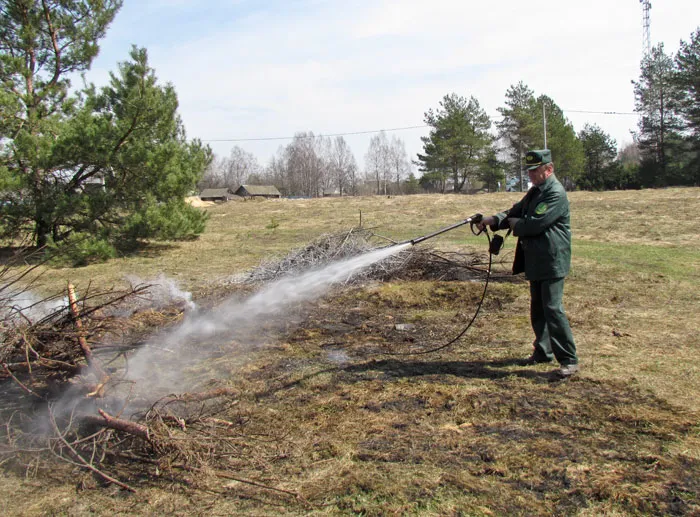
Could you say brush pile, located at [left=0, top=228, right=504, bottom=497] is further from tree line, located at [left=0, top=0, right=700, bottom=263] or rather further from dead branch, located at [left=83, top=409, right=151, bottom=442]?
tree line, located at [left=0, top=0, right=700, bottom=263]

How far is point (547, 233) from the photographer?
15.1 feet

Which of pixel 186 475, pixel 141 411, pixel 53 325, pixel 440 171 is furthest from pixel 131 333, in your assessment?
pixel 440 171

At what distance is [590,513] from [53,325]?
4262mm

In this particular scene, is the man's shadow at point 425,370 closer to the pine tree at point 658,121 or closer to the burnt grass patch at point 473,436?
the burnt grass patch at point 473,436

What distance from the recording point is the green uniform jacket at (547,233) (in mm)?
4574

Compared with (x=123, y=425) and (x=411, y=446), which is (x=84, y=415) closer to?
(x=123, y=425)

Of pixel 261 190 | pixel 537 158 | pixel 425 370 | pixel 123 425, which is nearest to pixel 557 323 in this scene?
pixel 425 370

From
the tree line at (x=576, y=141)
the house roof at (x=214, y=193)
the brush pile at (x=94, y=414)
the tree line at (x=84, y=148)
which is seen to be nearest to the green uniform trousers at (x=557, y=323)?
the brush pile at (x=94, y=414)

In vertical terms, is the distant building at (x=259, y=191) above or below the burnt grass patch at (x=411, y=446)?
above

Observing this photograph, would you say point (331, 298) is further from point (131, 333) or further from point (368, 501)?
point (368, 501)

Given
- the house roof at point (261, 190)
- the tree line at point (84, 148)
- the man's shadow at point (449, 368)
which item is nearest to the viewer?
the man's shadow at point (449, 368)

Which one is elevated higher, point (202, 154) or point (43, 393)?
point (202, 154)

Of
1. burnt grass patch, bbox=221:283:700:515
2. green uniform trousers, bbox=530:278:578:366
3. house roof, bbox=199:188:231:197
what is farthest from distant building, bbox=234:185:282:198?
green uniform trousers, bbox=530:278:578:366

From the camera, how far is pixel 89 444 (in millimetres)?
3494
